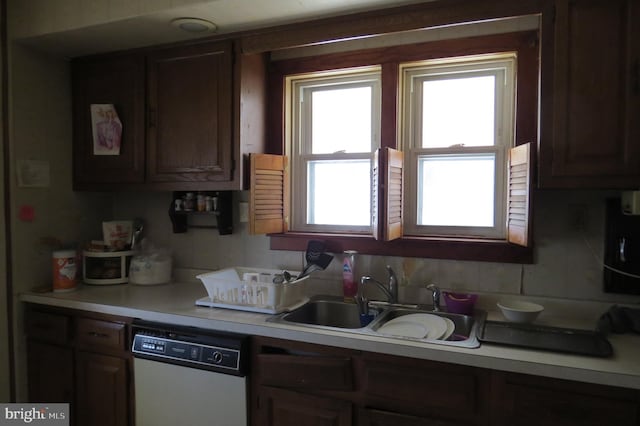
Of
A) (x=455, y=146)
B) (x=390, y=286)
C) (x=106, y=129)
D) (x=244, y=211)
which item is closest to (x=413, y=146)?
(x=455, y=146)

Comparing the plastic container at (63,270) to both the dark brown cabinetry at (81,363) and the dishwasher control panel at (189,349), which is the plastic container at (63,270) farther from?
the dishwasher control panel at (189,349)

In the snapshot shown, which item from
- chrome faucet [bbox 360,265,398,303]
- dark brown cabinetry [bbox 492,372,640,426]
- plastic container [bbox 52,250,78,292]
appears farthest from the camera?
plastic container [bbox 52,250,78,292]

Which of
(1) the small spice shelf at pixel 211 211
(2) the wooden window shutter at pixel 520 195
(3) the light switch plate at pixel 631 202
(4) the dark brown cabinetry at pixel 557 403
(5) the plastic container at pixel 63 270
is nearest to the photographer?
(4) the dark brown cabinetry at pixel 557 403

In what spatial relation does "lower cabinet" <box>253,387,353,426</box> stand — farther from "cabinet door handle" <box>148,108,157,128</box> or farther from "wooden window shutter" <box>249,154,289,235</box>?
"cabinet door handle" <box>148,108,157,128</box>

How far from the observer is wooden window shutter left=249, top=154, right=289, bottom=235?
200 centimetres

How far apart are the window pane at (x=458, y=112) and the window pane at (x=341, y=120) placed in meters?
Answer: 0.30

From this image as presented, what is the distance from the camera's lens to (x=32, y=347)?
213 centimetres

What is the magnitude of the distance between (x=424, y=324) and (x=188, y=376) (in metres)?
1.00

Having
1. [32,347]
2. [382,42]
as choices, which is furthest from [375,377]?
[32,347]

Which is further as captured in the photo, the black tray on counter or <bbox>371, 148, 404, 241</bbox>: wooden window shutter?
<bbox>371, 148, 404, 241</bbox>: wooden window shutter

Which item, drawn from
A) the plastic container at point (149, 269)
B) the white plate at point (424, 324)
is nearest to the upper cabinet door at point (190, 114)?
the plastic container at point (149, 269)

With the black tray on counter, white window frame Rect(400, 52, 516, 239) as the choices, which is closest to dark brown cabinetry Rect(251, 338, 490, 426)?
the black tray on counter

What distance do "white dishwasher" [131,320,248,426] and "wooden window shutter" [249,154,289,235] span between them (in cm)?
57

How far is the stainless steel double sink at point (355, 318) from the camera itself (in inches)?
61.0
